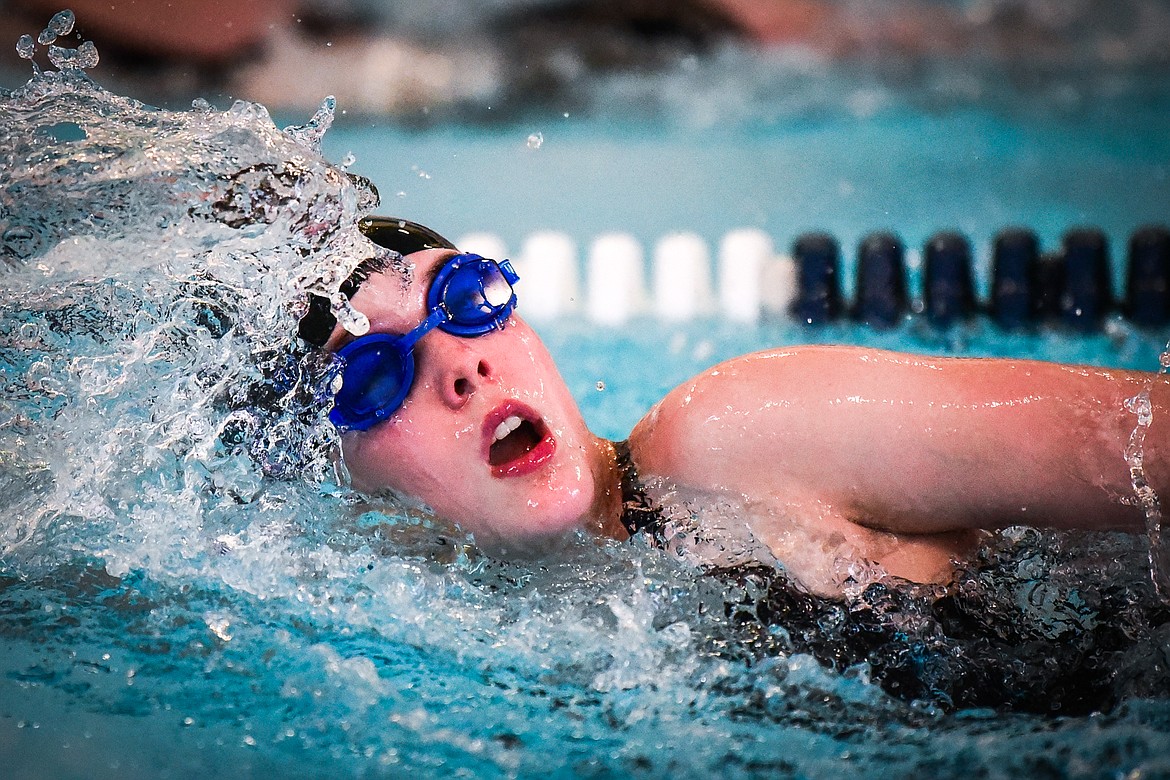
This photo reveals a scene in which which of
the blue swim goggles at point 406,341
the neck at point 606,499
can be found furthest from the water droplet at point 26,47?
the neck at point 606,499

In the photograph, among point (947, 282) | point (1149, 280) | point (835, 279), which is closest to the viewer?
point (1149, 280)

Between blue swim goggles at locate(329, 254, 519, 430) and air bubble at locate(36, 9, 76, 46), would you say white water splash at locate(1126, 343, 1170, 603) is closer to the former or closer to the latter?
blue swim goggles at locate(329, 254, 519, 430)

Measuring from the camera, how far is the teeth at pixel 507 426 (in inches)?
56.4

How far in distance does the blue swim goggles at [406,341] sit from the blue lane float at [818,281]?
2509mm

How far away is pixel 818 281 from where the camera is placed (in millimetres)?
3828

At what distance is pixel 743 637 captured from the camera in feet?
4.22

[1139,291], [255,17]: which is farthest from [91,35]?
A: [1139,291]

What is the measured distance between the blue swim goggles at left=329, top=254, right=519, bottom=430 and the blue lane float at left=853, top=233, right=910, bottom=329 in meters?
2.44

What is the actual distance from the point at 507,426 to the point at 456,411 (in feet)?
0.25

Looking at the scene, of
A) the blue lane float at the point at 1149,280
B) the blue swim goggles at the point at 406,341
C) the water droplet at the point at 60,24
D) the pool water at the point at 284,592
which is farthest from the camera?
the blue lane float at the point at 1149,280

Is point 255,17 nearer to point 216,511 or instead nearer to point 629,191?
point 629,191

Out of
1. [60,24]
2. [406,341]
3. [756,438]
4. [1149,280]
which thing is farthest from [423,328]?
[1149,280]

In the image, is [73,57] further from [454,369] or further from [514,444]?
[514,444]

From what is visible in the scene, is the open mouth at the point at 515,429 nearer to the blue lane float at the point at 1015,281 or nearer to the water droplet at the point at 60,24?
the water droplet at the point at 60,24
